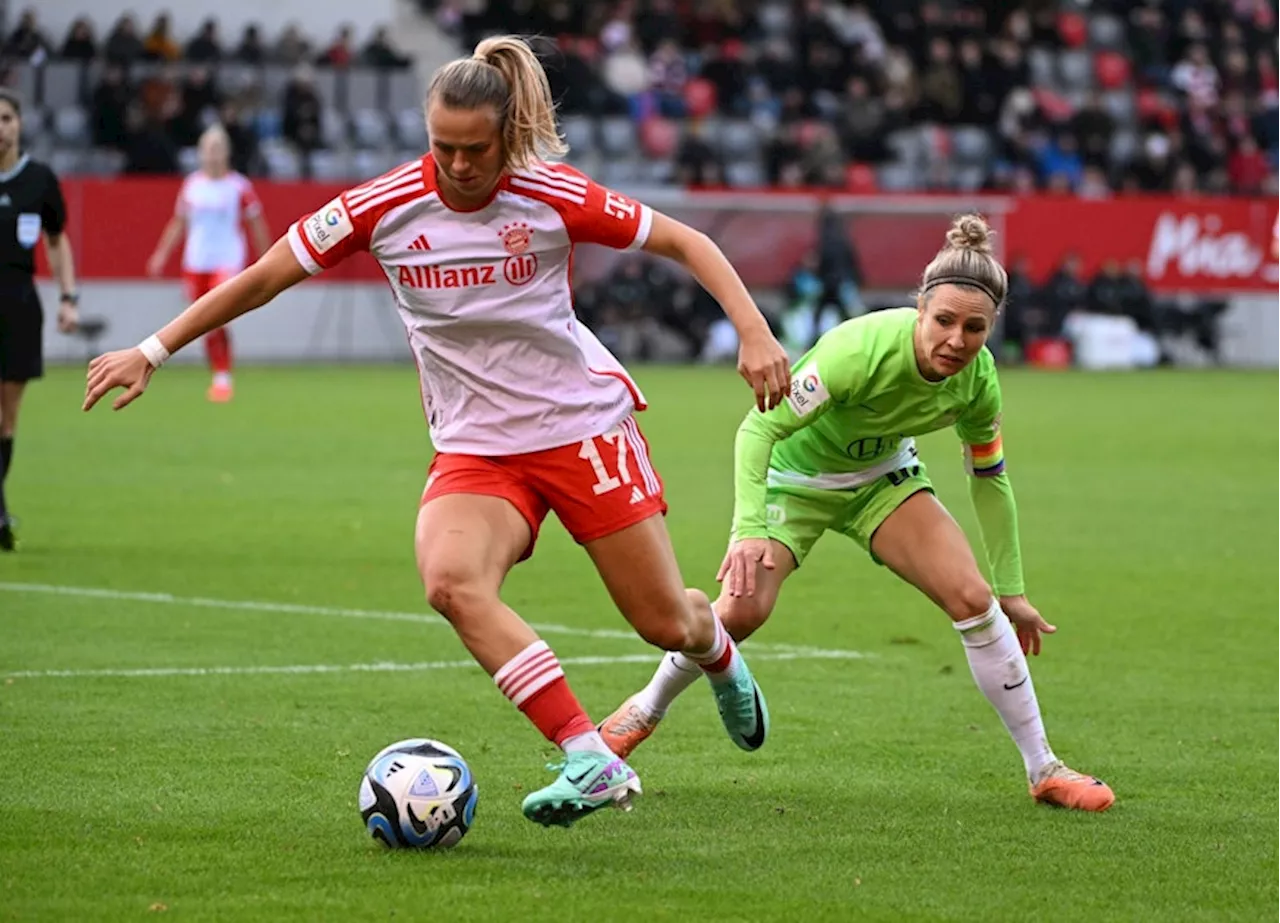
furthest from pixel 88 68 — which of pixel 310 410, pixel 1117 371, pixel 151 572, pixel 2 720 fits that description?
pixel 2 720

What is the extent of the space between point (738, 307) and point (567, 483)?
682mm

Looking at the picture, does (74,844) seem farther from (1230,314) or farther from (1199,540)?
(1230,314)

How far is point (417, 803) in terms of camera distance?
18.8ft

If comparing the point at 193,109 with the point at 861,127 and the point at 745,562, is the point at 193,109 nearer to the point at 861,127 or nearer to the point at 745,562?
the point at 861,127

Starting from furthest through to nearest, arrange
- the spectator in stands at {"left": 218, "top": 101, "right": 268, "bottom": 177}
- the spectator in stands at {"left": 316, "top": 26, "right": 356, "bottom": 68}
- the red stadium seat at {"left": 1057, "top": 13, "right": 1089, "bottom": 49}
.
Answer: the red stadium seat at {"left": 1057, "top": 13, "right": 1089, "bottom": 49}
the spectator in stands at {"left": 316, "top": 26, "right": 356, "bottom": 68}
the spectator in stands at {"left": 218, "top": 101, "right": 268, "bottom": 177}

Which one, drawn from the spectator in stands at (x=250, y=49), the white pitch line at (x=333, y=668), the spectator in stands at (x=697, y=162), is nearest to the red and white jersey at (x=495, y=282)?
the white pitch line at (x=333, y=668)

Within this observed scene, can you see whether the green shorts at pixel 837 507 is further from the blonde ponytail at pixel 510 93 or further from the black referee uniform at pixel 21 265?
the black referee uniform at pixel 21 265

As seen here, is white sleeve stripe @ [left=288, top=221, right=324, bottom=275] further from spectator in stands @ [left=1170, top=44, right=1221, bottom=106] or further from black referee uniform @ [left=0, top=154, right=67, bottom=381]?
spectator in stands @ [left=1170, top=44, right=1221, bottom=106]

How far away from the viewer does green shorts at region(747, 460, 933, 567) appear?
7.01 meters

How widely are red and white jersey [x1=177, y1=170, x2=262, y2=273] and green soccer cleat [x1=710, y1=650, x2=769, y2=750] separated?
52.3 feet

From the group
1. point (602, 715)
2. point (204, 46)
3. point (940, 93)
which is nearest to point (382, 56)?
point (204, 46)

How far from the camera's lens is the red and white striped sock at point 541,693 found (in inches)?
227

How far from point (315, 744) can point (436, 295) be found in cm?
200

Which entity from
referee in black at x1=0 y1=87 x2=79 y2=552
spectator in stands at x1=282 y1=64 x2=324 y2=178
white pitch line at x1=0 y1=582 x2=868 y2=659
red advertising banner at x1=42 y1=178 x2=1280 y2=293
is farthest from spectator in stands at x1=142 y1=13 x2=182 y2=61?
white pitch line at x1=0 y1=582 x2=868 y2=659
